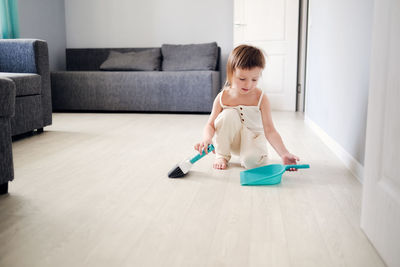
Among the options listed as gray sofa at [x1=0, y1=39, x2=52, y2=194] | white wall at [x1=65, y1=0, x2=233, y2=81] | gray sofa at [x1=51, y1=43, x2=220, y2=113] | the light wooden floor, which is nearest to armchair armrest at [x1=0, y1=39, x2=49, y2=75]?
gray sofa at [x1=0, y1=39, x2=52, y2=194]

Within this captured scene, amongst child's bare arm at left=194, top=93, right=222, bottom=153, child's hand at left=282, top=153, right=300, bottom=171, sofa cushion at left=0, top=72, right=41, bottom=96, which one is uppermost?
sofa cushion at left=0, top=72, right=41, bottom=96

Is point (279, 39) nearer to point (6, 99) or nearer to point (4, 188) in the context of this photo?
point (6, 99)

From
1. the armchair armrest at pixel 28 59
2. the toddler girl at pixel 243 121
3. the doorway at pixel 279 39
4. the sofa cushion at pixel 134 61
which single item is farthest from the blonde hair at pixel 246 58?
the sofa cushion at pixel 134 61

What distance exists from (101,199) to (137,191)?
0.13 metres

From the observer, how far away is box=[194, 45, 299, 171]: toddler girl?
1.55 metres

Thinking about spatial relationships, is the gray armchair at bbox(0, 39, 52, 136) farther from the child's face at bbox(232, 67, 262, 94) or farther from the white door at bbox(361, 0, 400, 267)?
the white door at bbox(361, 0, 400, 267)

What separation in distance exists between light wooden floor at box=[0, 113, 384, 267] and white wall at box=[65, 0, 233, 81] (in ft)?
8.89

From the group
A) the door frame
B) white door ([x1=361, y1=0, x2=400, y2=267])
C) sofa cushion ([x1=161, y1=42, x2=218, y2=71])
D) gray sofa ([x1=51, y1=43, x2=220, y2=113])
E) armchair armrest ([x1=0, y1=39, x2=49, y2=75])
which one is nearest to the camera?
white door ([x1=361, y1=0, x2=400, y2=267])

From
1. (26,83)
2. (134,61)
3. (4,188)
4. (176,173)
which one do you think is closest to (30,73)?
(26,83)

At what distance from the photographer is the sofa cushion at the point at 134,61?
13.3 feet

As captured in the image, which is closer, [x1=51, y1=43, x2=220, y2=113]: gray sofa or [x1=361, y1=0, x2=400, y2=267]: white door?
[x1=361, y1=0, x2=400, y2=267]: white door

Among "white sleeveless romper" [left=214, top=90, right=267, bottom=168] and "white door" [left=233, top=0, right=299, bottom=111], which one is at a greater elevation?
"white door" [left=233, top=0, right=299, bottom=111]

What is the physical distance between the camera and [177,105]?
3.72 meters

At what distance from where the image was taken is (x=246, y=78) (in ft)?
5.02
